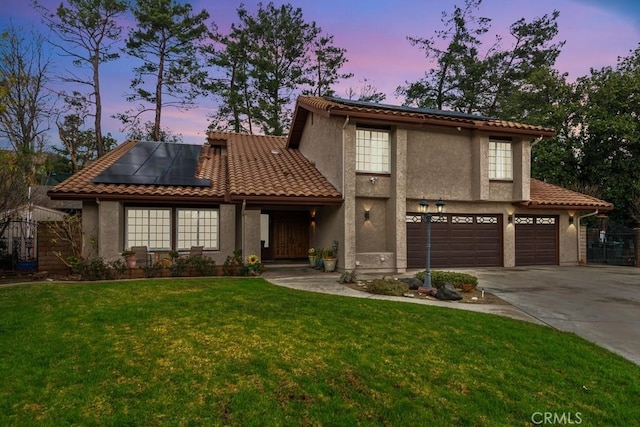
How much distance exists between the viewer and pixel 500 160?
48.2ft

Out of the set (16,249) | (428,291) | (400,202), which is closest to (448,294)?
(428,291)

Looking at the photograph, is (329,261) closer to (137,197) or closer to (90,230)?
(137,197)

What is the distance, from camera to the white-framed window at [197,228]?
13.4 metres

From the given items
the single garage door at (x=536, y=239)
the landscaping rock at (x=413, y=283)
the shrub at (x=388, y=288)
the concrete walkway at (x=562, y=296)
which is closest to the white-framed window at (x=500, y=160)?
the single garage door at (x=536, y=239)

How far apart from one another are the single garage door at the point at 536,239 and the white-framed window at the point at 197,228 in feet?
41.8

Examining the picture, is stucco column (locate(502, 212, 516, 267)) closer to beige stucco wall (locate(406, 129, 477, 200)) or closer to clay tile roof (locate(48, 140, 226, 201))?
beige stucco wall (locate(406, 129, 477, 200))

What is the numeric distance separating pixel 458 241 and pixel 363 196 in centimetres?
461

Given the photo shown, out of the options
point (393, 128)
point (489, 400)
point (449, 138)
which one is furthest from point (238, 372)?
point (449, 138)

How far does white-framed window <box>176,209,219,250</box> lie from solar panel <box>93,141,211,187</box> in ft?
3.59

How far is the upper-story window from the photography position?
13305mm

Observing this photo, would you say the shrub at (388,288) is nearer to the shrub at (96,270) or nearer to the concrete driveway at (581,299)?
the concrete driveway at (581,299)

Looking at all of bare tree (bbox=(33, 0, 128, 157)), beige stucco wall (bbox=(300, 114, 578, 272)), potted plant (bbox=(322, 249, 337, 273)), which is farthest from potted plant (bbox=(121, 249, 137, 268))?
bare tree (bbox=(33, 0, 128, 157))

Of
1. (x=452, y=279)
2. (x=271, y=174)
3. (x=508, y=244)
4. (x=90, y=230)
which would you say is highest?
(x=271, y=174)

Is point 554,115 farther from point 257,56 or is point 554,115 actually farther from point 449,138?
point 257,56
